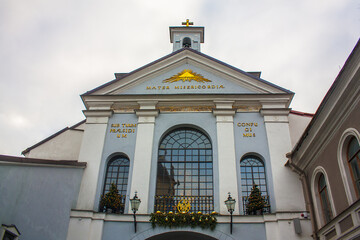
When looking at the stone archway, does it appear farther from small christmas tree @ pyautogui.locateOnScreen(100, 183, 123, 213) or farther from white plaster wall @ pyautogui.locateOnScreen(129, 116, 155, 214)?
small christmas tree @ pyautogui.locateOnScreen(100, 183, 123, 213)

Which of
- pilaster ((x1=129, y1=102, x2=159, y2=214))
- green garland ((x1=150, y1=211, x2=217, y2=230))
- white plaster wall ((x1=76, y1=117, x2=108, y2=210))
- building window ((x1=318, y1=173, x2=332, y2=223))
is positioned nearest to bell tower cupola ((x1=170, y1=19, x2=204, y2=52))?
pilaster ((x1=129, y1=102, x2=159, y2=214))

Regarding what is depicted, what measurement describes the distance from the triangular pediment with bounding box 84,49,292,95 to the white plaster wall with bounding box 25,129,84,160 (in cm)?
290

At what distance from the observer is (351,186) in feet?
32.7

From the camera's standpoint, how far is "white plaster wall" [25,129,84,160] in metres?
18.3

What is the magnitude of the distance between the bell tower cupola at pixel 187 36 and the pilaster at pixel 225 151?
30.3 ft

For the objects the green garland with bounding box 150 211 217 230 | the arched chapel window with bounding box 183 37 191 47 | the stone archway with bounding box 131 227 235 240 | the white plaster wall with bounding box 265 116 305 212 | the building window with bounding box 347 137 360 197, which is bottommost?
the stone archway with bounding box 131 227 235 240

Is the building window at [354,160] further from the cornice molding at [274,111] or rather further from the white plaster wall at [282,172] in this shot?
the cornice molding at [274,111]

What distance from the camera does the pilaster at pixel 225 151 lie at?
47.4 feet

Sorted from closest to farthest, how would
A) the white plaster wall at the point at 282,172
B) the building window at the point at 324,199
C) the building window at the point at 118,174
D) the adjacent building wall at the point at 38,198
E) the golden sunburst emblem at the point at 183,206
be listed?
the building window at the point at 324,199 → the adjacent building wall at the point at 38,198 → the white plaster wall at the point at 282,172 → the golden sunburst emblem at the point at 183,206 → the building window at the point at 118,174

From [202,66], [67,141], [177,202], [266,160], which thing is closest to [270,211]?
[266,160]

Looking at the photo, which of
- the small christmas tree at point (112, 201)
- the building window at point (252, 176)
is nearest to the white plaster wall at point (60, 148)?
the small christmas tree at point (112, 201)

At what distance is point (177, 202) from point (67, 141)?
7.57 m

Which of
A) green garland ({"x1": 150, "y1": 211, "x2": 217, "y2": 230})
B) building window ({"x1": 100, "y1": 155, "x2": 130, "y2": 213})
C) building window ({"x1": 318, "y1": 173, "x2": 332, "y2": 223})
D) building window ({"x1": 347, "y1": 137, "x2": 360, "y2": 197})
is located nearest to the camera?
building window ({"x1": 347, "y1": 137, "x2": 360, "y2": 197})

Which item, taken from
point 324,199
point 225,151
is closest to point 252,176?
point 225,151
